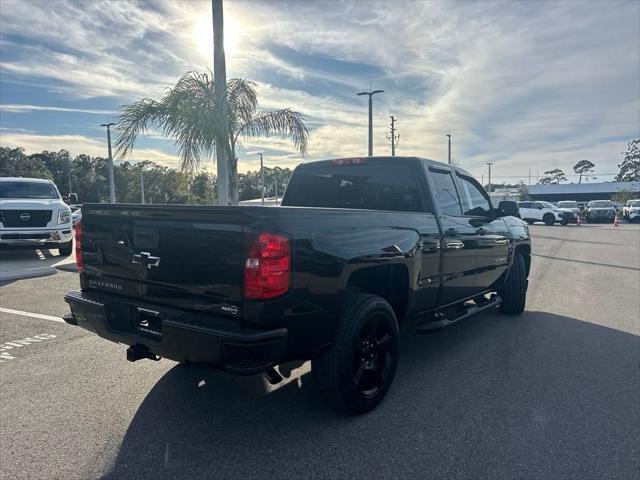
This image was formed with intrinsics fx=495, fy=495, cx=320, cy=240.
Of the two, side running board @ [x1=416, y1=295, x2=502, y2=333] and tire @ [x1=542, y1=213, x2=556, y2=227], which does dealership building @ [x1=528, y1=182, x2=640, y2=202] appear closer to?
tire @ [x1=542, y1=213, x2=556, y2=227]

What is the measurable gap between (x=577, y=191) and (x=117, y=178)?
71.9 meters

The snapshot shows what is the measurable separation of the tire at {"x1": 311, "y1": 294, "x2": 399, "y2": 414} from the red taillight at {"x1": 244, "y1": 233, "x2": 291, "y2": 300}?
0.72m

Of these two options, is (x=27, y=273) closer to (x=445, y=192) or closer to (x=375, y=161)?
(x=375, y=161)

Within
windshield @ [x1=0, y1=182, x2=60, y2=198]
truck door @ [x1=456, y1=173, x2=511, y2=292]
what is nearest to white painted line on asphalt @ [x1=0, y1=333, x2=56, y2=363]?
truck door @ [x1=456, y1=173, x2=511, y2=292]

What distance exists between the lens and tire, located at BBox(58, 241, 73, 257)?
11.6 meters

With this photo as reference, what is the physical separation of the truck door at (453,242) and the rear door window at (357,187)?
0.83 ft

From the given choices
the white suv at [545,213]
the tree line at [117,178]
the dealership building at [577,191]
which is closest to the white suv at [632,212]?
the white suv at [545,213]

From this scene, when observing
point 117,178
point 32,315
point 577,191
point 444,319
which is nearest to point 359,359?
point 444,319

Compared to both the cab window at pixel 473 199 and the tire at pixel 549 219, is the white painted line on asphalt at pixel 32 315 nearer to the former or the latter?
the cab window at pixel 473 199

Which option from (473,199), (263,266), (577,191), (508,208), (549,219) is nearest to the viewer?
(263,266)

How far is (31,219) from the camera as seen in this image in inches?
436

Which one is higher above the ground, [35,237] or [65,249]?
[35,237]

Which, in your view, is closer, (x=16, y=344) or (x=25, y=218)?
(x=16, y=344)

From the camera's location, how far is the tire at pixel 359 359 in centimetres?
329
